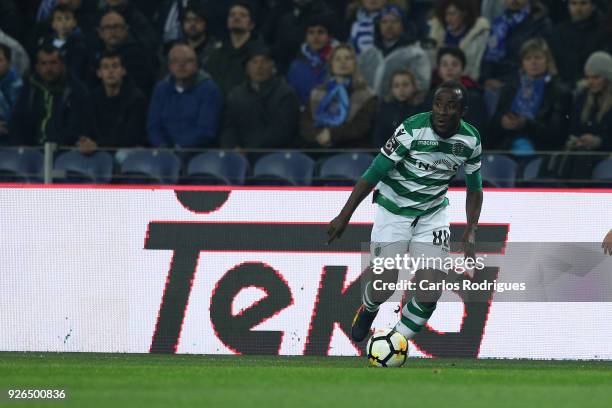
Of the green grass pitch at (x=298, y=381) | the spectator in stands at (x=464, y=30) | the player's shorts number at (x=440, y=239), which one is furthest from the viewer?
the spectator in stands at (x=464, y=30)

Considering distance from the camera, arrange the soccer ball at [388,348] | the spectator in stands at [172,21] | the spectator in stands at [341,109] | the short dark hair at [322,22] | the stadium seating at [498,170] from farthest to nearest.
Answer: the spectator in stands at [172,21] → the short dark hair at [322,22] → the spectator in stands at [341,109] → the stadium seating at [498,170] → the soccer ball at [388,348]

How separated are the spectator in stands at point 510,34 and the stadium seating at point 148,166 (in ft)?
13.6

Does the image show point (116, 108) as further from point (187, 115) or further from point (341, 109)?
point (341, 109)

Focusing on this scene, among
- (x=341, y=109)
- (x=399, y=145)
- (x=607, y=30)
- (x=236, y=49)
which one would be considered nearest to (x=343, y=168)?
(x=341, y=109)

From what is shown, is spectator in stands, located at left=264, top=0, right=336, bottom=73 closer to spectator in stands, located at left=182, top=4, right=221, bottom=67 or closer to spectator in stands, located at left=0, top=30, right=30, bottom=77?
spectator in stands, located at left=182, top=4, right=221, bottom=67

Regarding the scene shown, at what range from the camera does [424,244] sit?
11.0 meters

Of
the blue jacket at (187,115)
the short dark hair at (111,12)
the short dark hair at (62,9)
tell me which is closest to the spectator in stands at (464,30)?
the blue jacket at (187,115)

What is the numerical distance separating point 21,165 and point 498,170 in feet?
16.4

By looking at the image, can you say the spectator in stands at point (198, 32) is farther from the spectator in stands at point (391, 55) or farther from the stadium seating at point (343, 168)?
the stadium seating at point (343, 168)

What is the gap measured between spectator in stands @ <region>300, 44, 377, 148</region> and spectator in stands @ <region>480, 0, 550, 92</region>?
64.1 inches

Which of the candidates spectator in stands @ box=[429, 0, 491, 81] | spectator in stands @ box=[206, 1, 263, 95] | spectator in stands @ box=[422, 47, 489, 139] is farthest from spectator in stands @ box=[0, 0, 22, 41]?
spectator in stands @ box=[422, 47, 489, 139]

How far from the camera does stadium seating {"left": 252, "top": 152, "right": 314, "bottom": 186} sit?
13633 mm

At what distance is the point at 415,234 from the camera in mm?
11055

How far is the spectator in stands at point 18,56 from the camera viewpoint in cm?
1700
